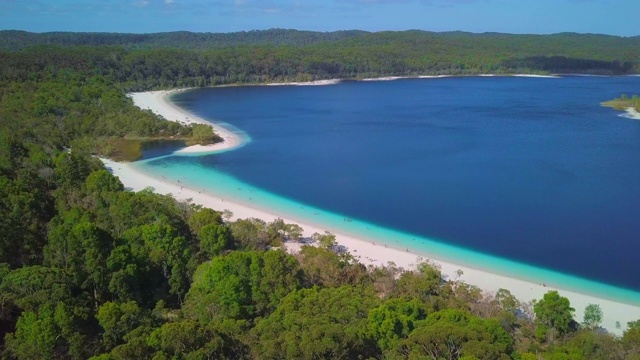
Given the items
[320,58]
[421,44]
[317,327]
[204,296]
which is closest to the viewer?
[317,327]

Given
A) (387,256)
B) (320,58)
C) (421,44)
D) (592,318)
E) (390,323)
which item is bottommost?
→ (387,256)

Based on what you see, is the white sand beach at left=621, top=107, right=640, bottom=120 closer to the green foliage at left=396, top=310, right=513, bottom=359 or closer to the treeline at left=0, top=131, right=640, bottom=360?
the treeline at left=0, top=131, right=640, bottom=360

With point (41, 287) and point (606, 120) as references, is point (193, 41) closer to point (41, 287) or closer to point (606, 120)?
point (606, 120)

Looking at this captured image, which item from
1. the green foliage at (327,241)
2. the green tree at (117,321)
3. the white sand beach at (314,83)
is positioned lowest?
the green foliage at (327,241)

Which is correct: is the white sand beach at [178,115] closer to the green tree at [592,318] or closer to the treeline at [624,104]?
the green tree at [592,318]

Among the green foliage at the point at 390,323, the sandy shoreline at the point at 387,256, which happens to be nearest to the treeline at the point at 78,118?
the sandy shoreline at the point at 387,256

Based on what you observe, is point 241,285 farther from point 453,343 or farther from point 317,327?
point 453,343

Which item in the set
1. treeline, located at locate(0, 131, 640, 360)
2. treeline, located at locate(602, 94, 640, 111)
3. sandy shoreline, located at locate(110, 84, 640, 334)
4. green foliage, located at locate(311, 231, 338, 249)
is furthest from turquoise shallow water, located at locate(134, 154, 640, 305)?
treeline, located at locate(602, 94, 640, 111)

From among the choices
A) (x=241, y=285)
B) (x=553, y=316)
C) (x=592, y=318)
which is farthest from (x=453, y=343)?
(x=592, y=318)
